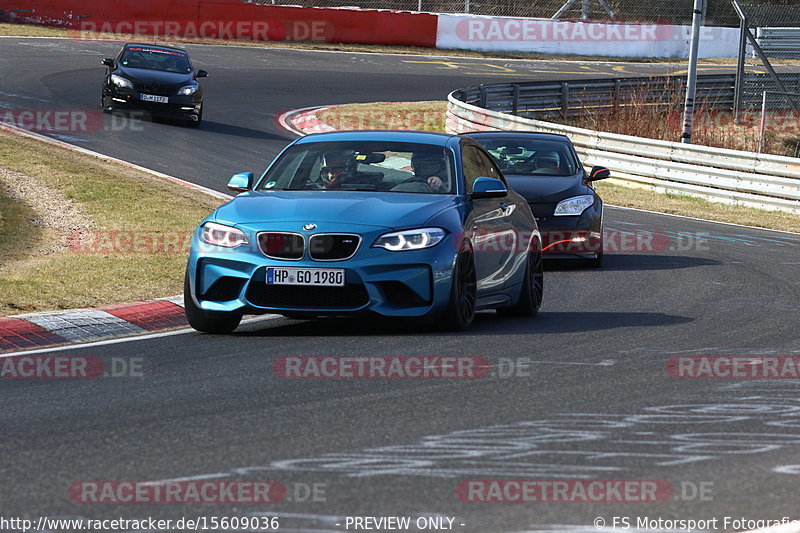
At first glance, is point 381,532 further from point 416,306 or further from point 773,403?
point 416,306

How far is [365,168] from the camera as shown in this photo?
35.4ft

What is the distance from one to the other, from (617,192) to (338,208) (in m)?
16.3

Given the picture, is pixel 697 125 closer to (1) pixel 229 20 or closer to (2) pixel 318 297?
(1) pixel 229 20

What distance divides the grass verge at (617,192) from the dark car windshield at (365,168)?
11529 millimetres

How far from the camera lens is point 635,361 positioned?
29.9ft

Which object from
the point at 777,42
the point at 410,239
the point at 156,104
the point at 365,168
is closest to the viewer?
the point at 410,239

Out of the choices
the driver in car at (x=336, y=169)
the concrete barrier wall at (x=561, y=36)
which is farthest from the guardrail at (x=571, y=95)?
the driver in car at (x=336, y=169)

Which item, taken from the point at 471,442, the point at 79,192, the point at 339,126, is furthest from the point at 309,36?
the point at 471,442

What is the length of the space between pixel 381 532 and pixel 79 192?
48.2 feet

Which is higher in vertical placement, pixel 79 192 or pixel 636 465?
pixel 636 465

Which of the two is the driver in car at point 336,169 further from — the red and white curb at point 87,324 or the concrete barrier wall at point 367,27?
the concrete barrier wall at point 367,27

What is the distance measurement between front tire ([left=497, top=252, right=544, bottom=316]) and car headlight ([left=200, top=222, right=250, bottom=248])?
8.71 ft

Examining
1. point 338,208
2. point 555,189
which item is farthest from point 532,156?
point 338,208

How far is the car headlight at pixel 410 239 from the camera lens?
9703 millimetres
